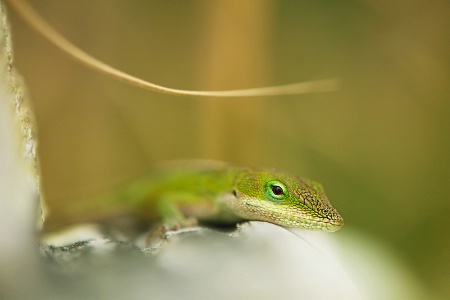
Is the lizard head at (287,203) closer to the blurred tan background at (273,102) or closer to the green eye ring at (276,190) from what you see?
the green eye ring at (276,190)

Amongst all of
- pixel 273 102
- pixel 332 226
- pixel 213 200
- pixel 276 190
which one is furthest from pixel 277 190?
pixel 273 102

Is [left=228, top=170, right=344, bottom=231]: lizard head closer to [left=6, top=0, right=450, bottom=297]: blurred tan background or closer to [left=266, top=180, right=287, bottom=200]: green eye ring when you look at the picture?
[left=266, top=180, right=287, bottom=200]: green eye ring

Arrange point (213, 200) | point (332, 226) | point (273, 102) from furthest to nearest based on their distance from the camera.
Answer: point (273, 102) → point (213, 200) → point (332, 226)

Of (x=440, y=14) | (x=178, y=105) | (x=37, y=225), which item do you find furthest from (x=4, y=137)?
(x=440, y=14)

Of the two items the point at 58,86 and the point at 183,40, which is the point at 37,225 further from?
the point at 183,40

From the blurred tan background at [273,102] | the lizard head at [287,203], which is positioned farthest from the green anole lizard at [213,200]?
the blurred tan background at [273,102]

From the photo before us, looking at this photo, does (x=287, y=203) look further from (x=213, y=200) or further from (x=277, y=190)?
(x=213, y=200)

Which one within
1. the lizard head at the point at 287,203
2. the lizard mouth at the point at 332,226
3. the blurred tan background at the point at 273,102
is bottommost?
the lizard mouth at the point at 332,226
